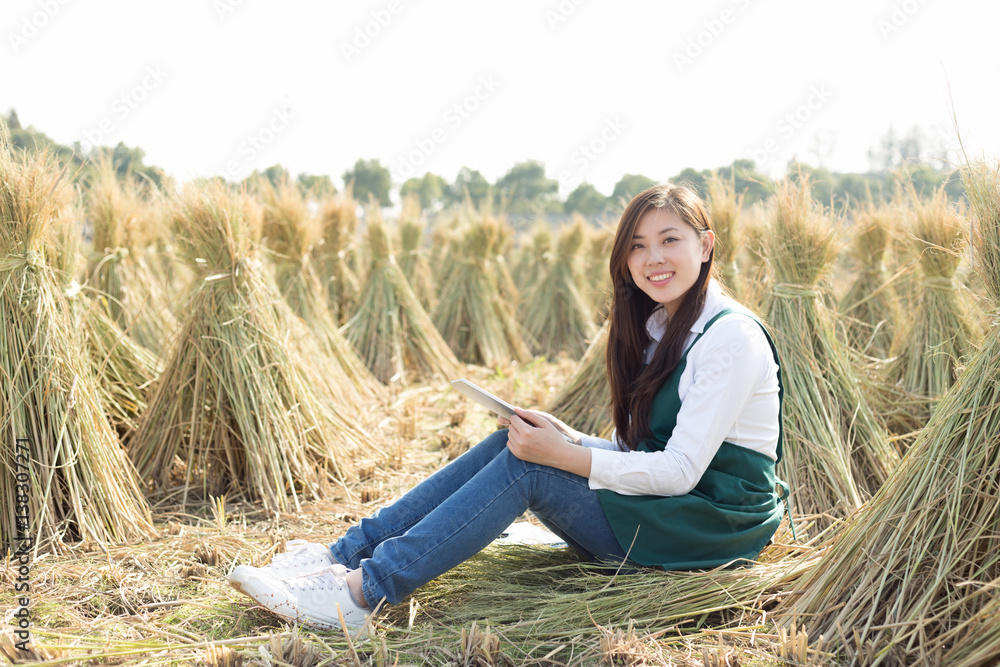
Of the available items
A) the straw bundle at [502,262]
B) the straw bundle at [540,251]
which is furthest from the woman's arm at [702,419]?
the straw bundle at [540,251]

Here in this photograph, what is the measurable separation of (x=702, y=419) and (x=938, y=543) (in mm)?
567

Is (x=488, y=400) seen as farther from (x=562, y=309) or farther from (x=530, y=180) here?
(x=530, y=180)

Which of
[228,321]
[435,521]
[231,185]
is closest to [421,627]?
[435,521]

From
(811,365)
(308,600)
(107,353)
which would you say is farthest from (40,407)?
(811,365)

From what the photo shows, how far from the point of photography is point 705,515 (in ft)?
5.86

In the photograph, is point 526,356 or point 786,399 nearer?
point 786,399

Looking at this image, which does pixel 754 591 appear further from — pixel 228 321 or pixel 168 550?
pixel 228 321

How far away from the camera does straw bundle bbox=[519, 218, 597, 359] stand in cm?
771

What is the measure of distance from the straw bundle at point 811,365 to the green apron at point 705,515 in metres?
1.05

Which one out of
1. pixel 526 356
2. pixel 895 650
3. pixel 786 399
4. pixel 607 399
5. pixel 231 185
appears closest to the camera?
pixel 895 650

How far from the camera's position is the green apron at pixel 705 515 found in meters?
1.78

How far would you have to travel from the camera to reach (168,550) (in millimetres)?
2334

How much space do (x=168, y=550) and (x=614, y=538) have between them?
5.10ft

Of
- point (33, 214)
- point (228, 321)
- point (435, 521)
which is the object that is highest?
point (33, 214)
